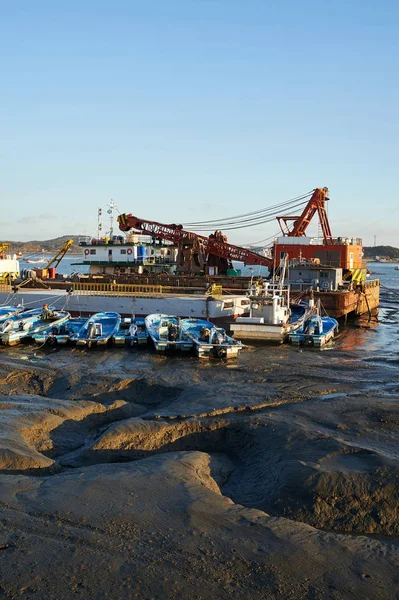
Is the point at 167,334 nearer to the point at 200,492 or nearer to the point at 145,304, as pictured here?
the point at 145,304

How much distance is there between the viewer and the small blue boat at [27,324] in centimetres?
3056

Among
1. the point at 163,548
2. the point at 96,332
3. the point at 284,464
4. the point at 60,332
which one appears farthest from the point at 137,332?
the point at 163,548

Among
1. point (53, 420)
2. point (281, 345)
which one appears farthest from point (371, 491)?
point (281, 345)

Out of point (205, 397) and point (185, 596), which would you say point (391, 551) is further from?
point (205, 397)

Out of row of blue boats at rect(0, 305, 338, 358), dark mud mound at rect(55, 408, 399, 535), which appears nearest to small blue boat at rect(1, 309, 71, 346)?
row of blue boats at rect(0, 305, 338, 358)

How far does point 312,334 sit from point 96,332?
12.3 metres

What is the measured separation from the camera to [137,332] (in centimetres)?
3112

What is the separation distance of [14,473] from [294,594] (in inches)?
257

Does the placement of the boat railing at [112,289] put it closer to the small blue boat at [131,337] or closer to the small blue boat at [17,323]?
the small blue boat at [17,323]

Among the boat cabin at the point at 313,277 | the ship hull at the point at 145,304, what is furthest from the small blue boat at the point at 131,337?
the boat cabin at the point at 313,277

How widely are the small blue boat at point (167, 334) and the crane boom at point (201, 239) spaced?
21.0 metres

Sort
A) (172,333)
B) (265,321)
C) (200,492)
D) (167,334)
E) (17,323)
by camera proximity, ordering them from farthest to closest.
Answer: (265,321) → (17,323) → (167,334) → (172,333) → (200,492)

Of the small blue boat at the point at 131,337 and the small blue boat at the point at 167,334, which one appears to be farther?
the small blue boat at the point at 131,337

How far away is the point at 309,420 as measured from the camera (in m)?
15.7
